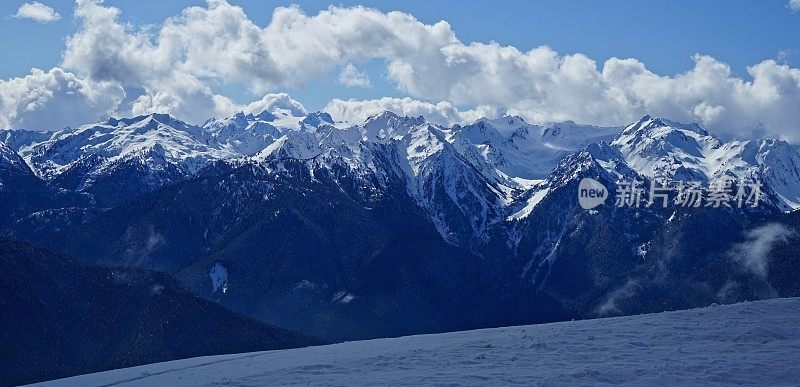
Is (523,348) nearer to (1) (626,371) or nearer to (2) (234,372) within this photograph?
(1) (626,371)

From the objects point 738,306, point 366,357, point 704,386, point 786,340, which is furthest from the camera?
point 738,306

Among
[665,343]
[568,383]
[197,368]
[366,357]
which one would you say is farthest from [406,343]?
[568,383]

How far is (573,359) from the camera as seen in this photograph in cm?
4356

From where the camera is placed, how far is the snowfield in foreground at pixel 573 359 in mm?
38938

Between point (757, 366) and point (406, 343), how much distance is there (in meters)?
25.4

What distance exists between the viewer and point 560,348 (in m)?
46.7

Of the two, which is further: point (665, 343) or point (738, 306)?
point (738, 306)

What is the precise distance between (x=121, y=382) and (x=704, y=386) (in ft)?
115

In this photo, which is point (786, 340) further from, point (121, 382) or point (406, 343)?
point (121, 382)

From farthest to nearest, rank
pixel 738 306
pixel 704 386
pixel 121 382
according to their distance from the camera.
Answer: pixel 738 306 → pixel 121 382 → pixel 704 386

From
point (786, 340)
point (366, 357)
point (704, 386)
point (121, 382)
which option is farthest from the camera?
point (121, 382)

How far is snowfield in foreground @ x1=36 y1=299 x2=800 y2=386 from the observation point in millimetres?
38938

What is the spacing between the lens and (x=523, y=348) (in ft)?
157

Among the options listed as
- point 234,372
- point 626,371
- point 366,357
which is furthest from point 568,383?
point 234,372
